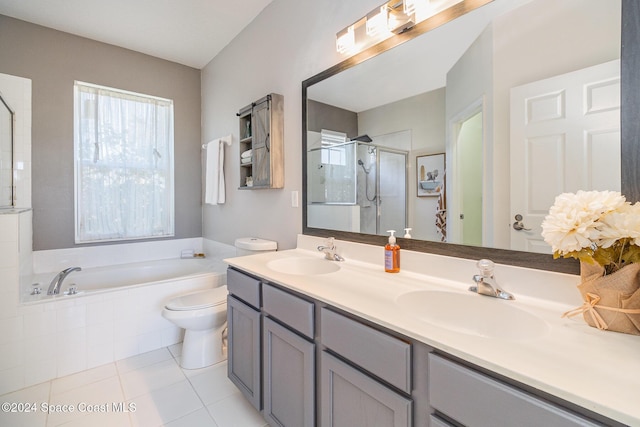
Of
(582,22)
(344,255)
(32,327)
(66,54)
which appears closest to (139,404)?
(32,327)

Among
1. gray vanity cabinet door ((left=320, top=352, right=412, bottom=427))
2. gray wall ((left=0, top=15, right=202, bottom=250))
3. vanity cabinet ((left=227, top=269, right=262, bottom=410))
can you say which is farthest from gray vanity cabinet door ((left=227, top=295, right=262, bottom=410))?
gray wall ((left=0, top=15, right=202, bottom=250))

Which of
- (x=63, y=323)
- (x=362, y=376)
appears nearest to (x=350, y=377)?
(x=362, y=376)

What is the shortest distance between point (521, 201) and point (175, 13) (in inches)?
112

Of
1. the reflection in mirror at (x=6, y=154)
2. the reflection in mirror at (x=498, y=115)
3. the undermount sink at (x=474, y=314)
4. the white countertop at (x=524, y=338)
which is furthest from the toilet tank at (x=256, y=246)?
the reflection in mirror at (x=6, y=154)

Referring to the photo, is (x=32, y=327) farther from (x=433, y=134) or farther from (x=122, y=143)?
(x=433, y=134)

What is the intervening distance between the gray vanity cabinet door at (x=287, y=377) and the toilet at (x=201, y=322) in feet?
2.59

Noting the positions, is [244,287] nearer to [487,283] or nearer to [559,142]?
[487,283]

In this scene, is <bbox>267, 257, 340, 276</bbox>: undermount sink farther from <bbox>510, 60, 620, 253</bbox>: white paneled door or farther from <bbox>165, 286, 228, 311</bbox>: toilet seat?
<bbox>510, 60, 620, 253</bbox>: white paneled door

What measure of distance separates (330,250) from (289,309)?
0.57 meters

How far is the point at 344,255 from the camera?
1740mm

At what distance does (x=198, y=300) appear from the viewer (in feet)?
7.21

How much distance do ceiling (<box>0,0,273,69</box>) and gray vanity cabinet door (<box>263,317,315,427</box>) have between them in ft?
8.12

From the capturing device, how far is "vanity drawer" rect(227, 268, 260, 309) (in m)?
1.46

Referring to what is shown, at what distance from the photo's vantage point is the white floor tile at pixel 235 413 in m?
1.55
